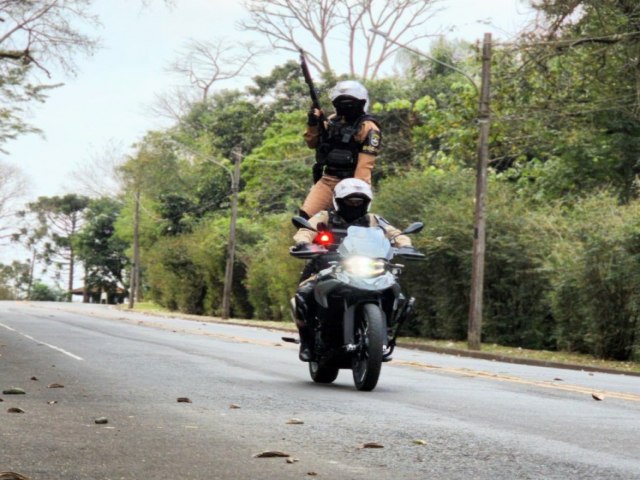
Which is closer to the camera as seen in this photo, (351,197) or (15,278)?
(351,197)

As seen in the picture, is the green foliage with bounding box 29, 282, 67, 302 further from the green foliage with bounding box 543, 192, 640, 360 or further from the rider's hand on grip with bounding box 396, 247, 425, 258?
the rider's hand on grip with bounding box 396, 247, 425, 258

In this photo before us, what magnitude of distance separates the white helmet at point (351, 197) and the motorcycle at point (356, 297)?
→ 7.7 inches

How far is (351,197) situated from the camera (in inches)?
444

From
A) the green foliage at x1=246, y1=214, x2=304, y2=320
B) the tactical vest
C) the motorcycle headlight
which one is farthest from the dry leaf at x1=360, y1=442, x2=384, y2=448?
the green foliage at x1=246, y1=214, x2=304, y2=320

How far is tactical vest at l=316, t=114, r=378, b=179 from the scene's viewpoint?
11844 millimetres

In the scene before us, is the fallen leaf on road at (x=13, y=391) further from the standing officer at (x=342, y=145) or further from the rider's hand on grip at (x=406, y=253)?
the rider's hand on grip at (x=406, y=253)

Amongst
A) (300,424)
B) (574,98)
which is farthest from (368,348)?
(574,98)

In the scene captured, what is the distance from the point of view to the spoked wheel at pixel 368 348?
1072 centimetres

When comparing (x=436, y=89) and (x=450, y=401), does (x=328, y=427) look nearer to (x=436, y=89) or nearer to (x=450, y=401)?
(x=450, y=401)

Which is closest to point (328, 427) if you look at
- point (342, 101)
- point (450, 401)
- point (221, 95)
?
point (450, 401)

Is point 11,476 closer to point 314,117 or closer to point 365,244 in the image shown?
point 365,244

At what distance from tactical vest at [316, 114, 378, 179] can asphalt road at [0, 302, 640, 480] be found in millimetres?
2124

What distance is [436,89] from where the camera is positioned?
6000 cm

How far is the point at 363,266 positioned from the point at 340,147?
1467mm
